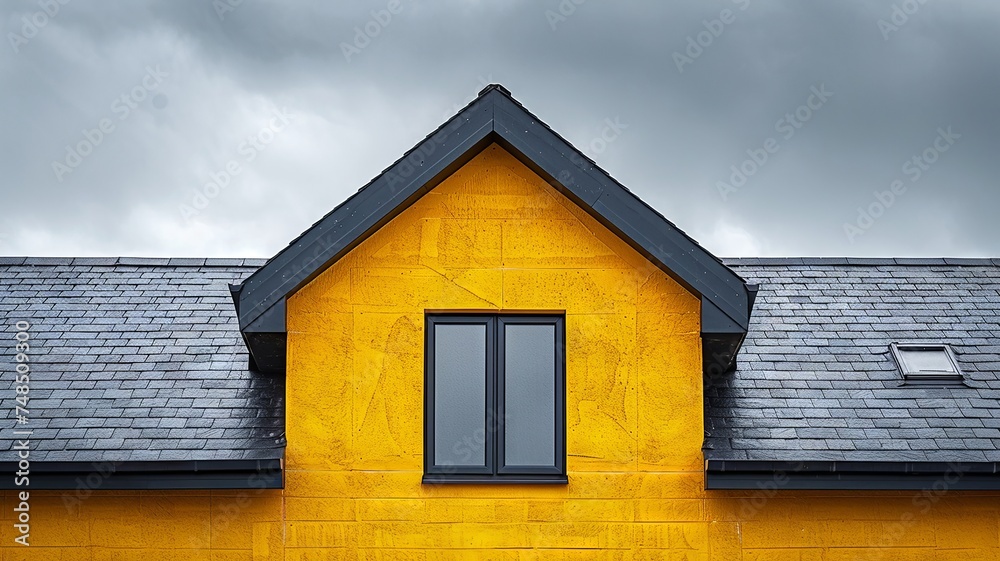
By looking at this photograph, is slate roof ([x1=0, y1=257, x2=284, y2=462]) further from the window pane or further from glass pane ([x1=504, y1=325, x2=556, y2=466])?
glass pane ([x1=504, y1=325, x2=556, y2=466])

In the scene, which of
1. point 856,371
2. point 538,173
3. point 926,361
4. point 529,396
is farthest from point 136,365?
point 926,361

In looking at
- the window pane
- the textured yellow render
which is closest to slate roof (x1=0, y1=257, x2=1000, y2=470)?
the textured yellow render

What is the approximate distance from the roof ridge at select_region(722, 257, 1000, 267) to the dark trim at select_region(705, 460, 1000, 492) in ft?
15.8

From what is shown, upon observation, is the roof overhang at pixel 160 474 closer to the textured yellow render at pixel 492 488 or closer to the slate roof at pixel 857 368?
the textured yellow render at pixel 492 488

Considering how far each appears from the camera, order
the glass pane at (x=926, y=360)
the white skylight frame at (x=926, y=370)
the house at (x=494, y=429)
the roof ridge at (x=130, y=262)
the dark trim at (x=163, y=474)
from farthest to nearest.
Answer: the roof ridge at (x=130, y=262) → the glass pane at (x=926, y=360) → the white skylight frame at (x=926, y=370) → the house at (x=494, y=429) → the dark trim at (x=163, y=474)

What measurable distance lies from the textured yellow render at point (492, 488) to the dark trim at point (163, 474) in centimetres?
26

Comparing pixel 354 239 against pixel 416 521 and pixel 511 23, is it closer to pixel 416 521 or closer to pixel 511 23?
pixel 416 521

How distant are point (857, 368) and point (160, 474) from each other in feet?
23.0

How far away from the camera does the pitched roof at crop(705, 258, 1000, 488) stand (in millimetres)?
7582

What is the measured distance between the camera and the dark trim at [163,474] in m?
7.19

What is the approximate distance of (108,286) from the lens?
10727mm

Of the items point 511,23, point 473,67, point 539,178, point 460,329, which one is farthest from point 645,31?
point 460,329

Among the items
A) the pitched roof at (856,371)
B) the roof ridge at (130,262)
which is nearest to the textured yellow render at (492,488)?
the pitched roof at (856,371)

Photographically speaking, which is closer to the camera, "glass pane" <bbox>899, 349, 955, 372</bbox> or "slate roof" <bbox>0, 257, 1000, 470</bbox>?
"slate roof" <bbox>0, 257, 1000, 470</bbox>
